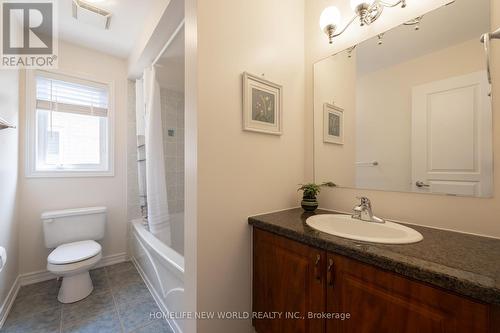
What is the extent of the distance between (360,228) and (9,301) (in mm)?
2677

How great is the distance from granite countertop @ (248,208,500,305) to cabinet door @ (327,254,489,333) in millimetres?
35

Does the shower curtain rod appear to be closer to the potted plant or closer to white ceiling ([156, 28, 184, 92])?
white ceiling ([156, 28, 184, 92])

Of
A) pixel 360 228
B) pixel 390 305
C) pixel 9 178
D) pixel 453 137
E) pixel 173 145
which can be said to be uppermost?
pixel 173 145

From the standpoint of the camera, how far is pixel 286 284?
3.43 feet

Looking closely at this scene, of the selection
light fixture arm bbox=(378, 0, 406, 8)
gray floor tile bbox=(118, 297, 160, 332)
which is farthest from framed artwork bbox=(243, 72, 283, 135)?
gray floor tile bbox=(118, 297, 160, 332)

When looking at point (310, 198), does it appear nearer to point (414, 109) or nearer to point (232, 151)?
point (232, 151)

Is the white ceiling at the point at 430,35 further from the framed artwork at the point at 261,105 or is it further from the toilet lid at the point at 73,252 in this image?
the toilet lid at the point at 73,252

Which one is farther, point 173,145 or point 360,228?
point 173,145

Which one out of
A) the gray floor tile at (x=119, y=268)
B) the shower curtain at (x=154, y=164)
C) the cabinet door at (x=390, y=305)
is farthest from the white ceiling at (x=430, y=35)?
the gray floor tile at (x=119, y=268)

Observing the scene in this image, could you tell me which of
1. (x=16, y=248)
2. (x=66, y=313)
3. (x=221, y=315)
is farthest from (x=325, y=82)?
(x=16, y=248)

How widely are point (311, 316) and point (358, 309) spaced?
0.84 feet

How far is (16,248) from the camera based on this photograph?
186 cm

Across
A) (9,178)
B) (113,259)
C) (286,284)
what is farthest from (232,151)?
(113,259)

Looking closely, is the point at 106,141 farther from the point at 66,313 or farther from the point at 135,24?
the point at 66,313
